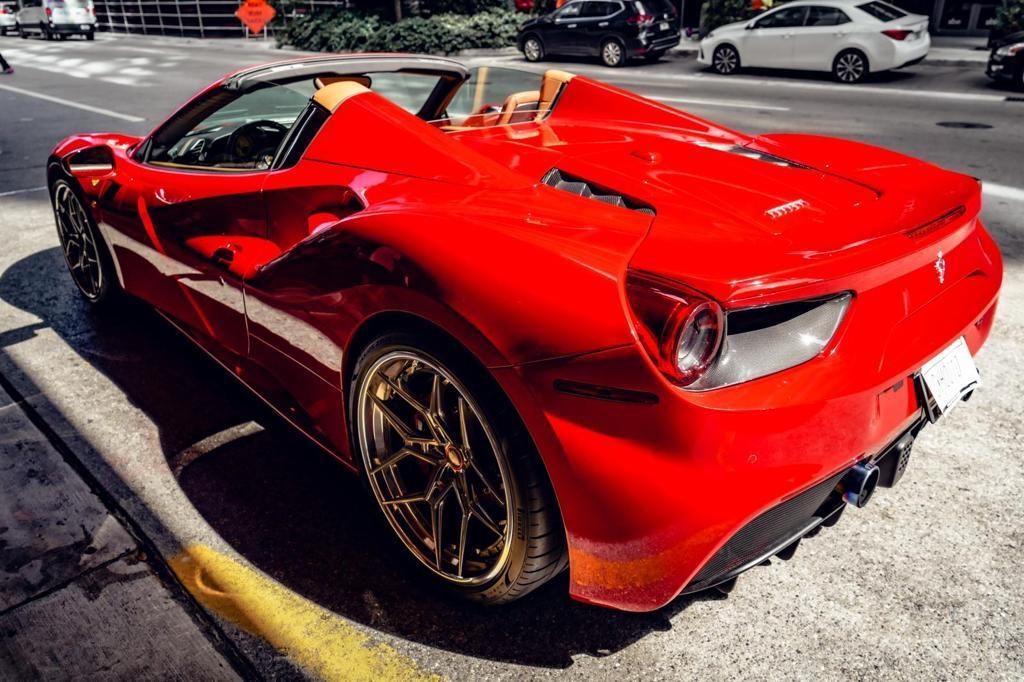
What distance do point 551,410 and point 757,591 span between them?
102 centimetres

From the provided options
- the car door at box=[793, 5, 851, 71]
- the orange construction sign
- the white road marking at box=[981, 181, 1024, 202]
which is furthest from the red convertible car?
the orange construction sign

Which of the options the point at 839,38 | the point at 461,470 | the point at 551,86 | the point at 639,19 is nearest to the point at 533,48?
the point at 639,19

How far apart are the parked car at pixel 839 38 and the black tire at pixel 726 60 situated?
316 mm

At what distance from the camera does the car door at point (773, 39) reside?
51.8 ft

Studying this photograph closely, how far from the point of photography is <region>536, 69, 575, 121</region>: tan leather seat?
11.3 ft

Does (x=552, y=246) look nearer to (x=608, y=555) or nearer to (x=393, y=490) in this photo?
(x=608, y=555)

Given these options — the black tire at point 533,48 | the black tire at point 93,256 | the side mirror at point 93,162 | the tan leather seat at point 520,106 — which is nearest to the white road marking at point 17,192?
the black tire at point 93,256

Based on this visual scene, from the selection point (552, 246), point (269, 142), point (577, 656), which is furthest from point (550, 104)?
point (577, 656)

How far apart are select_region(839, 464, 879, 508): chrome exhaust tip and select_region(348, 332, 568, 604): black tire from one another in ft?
2.27

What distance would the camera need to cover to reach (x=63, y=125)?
11609 millimetres

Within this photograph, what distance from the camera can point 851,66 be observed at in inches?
588

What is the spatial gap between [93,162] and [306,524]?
2.25m

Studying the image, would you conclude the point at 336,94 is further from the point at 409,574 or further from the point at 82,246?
the point at 82,246

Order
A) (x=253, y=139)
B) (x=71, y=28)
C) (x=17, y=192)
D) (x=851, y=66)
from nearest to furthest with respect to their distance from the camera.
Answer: (x=253, y=139) < (x=17, y=192) < (x=851, y=66) < (x=71, y=28)
